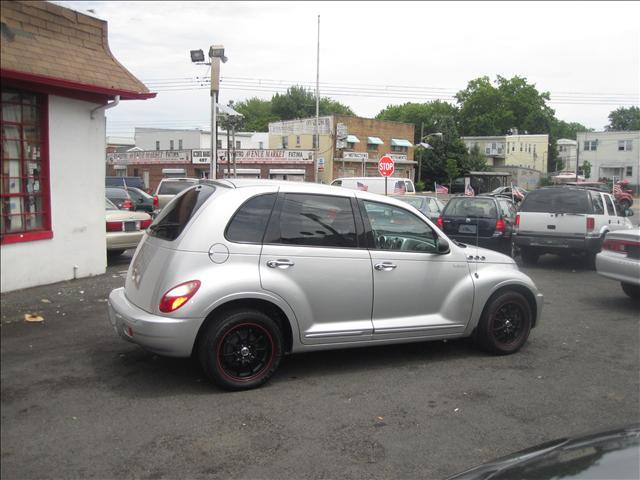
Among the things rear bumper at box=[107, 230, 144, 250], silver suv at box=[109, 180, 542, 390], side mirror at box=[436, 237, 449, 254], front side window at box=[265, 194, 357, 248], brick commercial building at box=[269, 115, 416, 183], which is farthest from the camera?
brick commercial building at box=[269, 115, 416, 183]

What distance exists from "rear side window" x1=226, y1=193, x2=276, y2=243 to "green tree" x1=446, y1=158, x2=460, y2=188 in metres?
43.8

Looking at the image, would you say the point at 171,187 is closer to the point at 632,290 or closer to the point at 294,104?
the point at 632,290

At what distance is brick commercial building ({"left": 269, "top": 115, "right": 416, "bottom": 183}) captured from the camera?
4847 cm

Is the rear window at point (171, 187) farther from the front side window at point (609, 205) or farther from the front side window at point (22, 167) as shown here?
the front side window at point (22, 167)

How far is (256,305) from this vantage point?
4.57 meters

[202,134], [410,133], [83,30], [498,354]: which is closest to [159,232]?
[83,30]

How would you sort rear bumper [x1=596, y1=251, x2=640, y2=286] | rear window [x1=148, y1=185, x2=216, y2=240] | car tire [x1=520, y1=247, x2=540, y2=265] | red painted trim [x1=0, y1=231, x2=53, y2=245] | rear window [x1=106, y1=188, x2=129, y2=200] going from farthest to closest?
rear window [x1=106, y1=188, x2=129, y2=200]
car tire [x1=520, y1=247, x2=540, y2=265]
rear bumper [x1=596, y1=251, x2=640, y2=286]
rear window [x1=148, y1=185, x2=216, y2=240]
red painted trim [x1=0, y1=231, x2=53, y2=245]

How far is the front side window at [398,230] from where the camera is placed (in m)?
5.26

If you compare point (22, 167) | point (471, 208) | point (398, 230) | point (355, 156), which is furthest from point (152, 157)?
point (22, 167)

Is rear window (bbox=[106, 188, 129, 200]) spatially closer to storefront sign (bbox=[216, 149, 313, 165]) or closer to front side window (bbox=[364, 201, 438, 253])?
front side window (bbox=[364, 201, 438, 253])

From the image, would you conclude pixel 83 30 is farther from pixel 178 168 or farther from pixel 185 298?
pixel 178 168

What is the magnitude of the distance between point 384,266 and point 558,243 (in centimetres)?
813

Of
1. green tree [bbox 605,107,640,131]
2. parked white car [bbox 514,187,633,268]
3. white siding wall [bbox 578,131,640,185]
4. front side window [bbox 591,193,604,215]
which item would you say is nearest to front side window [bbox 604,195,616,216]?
parked white car [bbox 514,187,633,268]

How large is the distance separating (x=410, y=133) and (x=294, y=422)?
2114 inches
